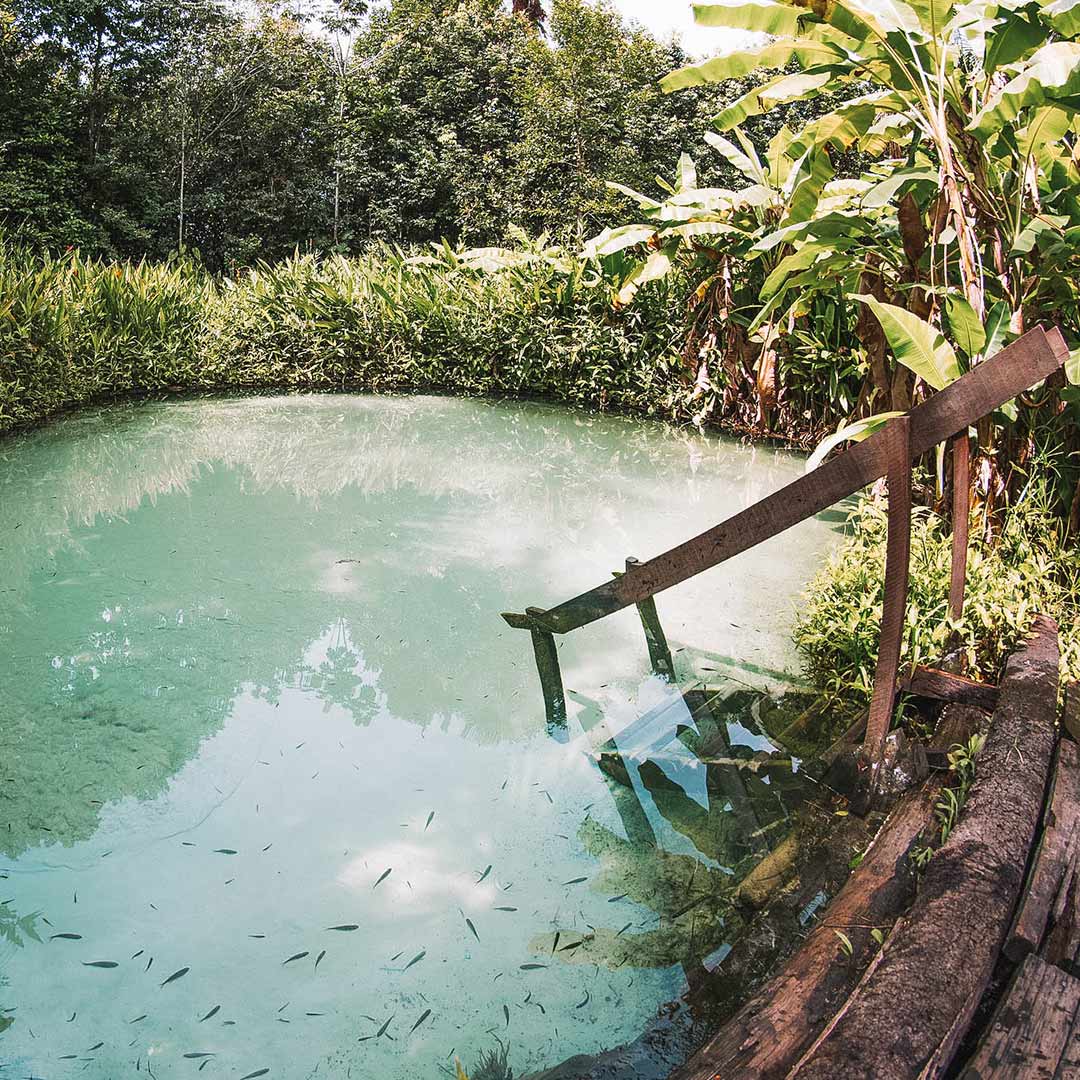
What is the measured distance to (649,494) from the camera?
5.29m

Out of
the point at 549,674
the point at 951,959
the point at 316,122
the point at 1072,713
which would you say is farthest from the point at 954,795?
the point at 316,122

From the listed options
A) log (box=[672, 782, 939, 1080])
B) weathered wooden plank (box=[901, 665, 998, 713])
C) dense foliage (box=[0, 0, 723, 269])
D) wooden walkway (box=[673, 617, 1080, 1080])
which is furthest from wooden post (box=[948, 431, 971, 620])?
dense foliage (box=[0, 0, 723, 269])

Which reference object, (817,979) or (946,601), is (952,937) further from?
(946,601)

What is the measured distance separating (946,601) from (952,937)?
1645mm

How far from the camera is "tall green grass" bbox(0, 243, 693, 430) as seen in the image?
6.95 metres

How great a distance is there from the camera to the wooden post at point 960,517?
2.19 meters

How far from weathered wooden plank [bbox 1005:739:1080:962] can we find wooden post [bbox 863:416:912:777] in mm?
360

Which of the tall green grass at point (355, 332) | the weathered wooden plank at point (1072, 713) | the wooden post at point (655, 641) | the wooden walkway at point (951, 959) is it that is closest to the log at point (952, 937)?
the wooden walkway at point (951, 959)

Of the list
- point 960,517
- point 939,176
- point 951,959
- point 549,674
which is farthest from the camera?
point 939,176

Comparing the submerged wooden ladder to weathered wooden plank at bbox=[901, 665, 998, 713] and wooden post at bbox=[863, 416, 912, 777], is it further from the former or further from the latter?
weathered wooden plank at bbox=[901, 665, 998, 713]

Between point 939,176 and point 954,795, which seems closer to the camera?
point 954,795

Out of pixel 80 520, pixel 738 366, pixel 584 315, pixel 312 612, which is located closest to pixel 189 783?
pixel 312 612

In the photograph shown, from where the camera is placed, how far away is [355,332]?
855 cm

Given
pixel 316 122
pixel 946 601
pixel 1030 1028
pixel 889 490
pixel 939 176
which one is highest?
pixel 316 122
